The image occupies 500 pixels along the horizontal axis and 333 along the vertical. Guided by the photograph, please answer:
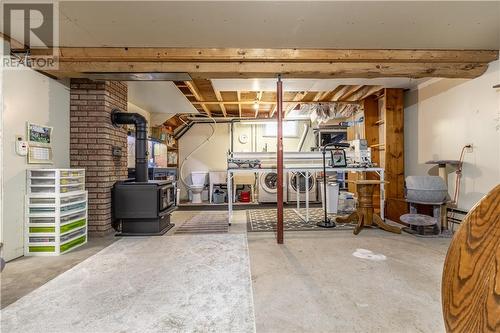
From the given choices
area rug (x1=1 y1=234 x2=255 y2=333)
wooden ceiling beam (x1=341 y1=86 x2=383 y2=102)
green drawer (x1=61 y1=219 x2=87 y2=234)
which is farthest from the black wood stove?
wooden ceiling beam (x1=341 y1=86 x2=383 y2=102)

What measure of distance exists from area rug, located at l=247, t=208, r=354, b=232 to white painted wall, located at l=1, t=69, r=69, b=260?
2.93 metres

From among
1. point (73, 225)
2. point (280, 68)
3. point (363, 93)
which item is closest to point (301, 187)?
point (363, 93)

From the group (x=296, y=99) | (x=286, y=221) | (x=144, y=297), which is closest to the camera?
(x=144, y=297)

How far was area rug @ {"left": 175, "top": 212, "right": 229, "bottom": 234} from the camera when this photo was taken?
13.2ft

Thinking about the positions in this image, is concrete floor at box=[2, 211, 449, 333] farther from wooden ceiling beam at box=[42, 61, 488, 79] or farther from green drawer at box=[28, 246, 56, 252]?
wooden ceiling beam at box=[42, 61, 488, 79]

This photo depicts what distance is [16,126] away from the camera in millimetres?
2795

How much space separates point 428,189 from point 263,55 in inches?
118

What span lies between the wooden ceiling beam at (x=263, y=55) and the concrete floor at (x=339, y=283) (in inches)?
93.6

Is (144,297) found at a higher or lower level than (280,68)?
lower

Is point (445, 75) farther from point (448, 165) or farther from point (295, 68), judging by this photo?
point (295, 68)

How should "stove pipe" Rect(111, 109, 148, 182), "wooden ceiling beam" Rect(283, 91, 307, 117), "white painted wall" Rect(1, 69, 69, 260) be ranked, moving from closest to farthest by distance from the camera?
"white painted wall" Rect(1, 69, 69, 260) < "stove pipe" Rect(111, 109, 148, 182) < "wooden ceiling beam" Rect(283, 91, 307, 117)

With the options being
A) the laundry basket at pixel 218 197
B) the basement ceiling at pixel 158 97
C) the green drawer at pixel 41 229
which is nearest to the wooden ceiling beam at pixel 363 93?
the basement ceiling at pixel 158 97

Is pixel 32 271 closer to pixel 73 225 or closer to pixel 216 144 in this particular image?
pixel 73 225

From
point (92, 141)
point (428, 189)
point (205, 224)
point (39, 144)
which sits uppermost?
point (92, 141)
